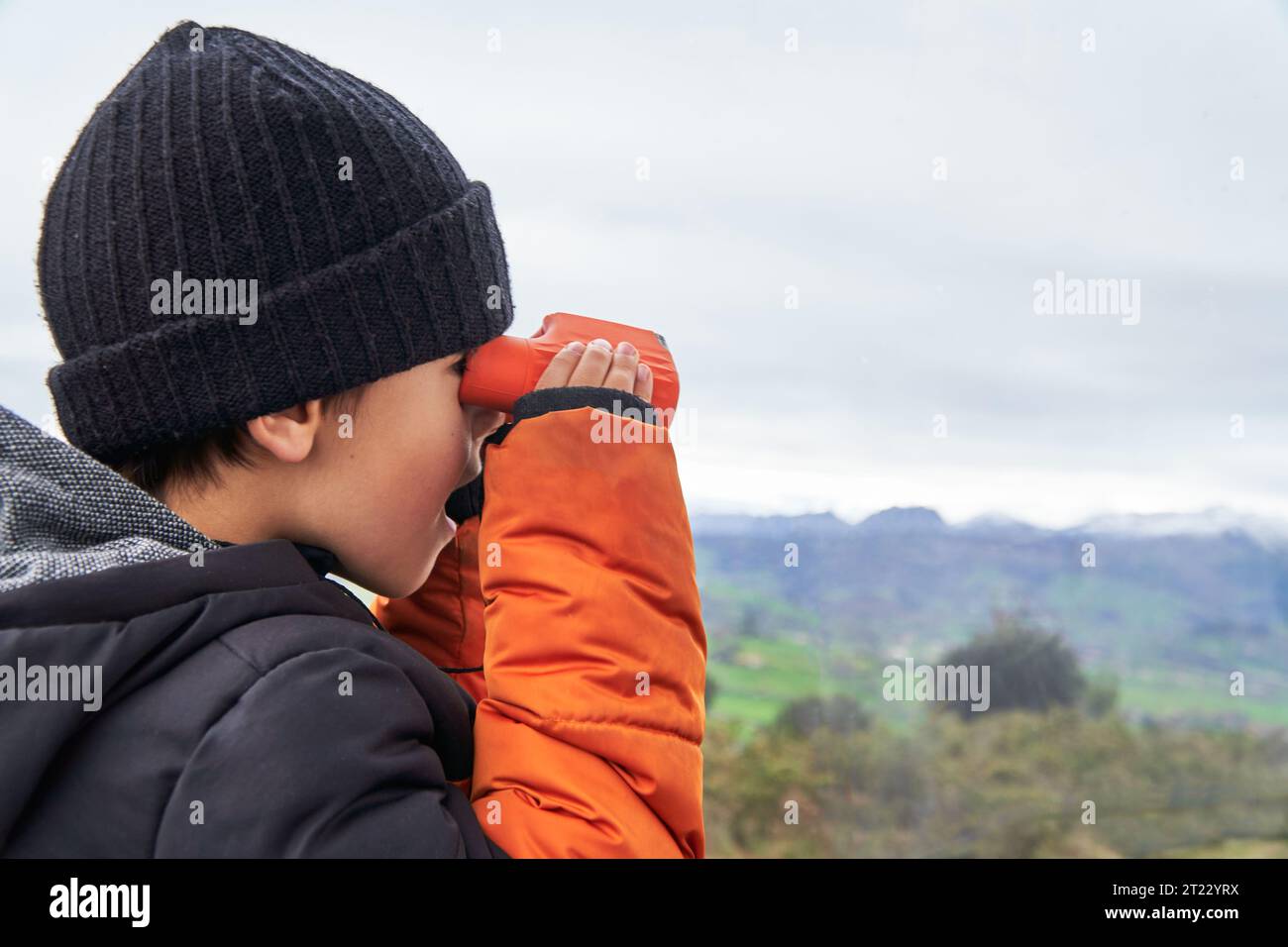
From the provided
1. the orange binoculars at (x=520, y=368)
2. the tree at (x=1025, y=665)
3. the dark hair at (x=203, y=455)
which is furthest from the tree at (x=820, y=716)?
the dark hair at (x=203, y=455)

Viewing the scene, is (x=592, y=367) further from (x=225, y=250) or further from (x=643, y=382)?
(x=225, y=250)

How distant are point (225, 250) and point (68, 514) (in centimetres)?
17

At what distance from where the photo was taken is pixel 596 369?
0.67m

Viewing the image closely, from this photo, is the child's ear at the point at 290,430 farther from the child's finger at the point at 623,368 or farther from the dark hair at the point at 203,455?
the child's finger at the point at 623,368

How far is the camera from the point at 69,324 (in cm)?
63

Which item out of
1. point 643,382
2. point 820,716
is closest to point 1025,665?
point 820,716

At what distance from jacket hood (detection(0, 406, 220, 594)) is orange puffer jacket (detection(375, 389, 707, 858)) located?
0.18 meters

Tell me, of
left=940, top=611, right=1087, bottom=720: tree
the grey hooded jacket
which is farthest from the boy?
left=940, top=611, right=1087, bottom=720: tree

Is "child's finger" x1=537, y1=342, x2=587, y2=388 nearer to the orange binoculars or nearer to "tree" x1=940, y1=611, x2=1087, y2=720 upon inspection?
the orange binoculars

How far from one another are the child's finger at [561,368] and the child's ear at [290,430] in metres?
0.14

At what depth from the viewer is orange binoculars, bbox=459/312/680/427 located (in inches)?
26.3
